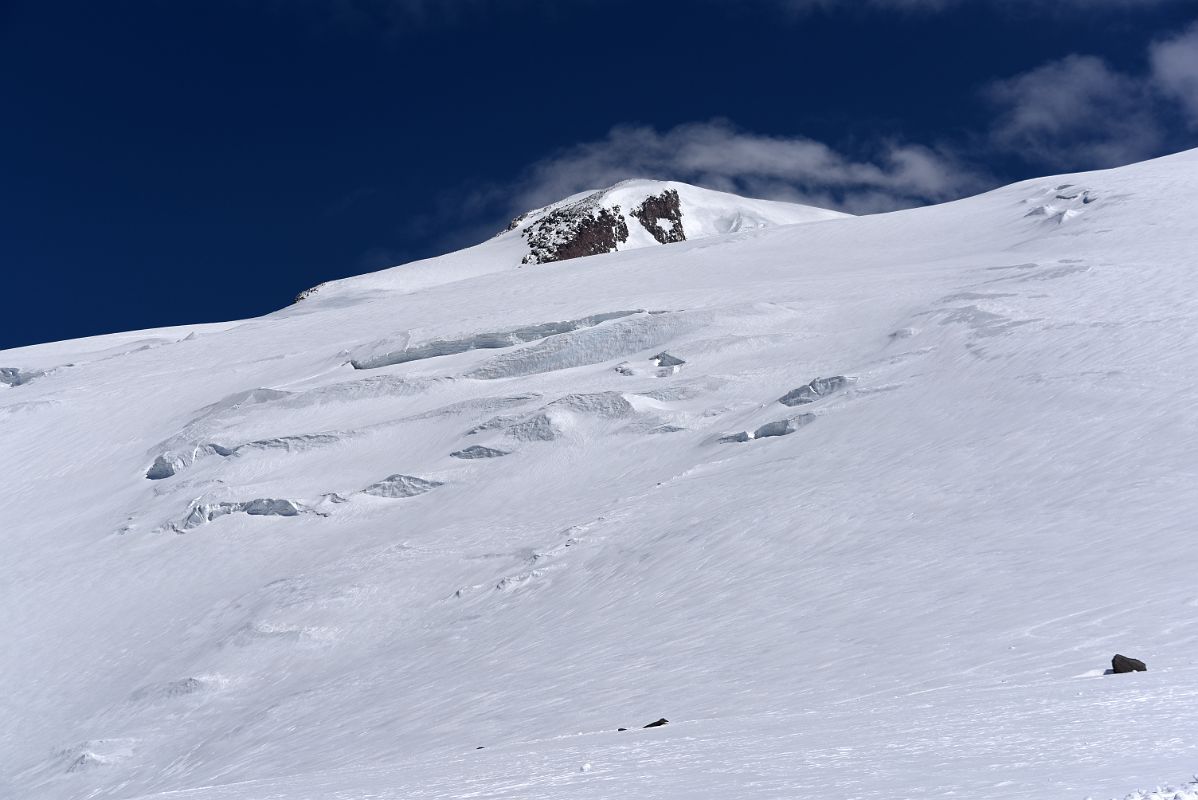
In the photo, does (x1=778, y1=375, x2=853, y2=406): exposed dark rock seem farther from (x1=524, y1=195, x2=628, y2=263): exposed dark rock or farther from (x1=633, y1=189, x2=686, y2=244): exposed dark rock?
(x1=633, y1=189, x2=686, y2=244): exposed dark rock

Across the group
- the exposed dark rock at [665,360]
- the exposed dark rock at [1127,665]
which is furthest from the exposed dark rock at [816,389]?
the exposed dark rock at [1127,665]

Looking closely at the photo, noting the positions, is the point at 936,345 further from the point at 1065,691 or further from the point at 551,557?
the point at 1065,691

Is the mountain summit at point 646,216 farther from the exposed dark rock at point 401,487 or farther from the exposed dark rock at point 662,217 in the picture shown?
the exposed dark rock at point 401,487

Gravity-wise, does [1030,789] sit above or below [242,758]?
above

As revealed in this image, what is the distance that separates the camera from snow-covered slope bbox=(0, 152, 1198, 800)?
8.34 metres

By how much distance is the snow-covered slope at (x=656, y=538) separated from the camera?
834cm

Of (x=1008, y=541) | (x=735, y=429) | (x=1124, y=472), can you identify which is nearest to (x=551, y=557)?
(x=735, y=429)

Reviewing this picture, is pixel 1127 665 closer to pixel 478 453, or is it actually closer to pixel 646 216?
pixel 478 453

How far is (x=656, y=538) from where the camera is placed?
18.5m

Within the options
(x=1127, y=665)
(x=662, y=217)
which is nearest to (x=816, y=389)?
(x=1127, y=665)

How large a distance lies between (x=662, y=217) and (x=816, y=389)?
258ft

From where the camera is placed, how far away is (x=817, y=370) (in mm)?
24719

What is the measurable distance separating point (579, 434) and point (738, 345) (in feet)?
17.4

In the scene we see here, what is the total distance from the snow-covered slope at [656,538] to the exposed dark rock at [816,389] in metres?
0.23
